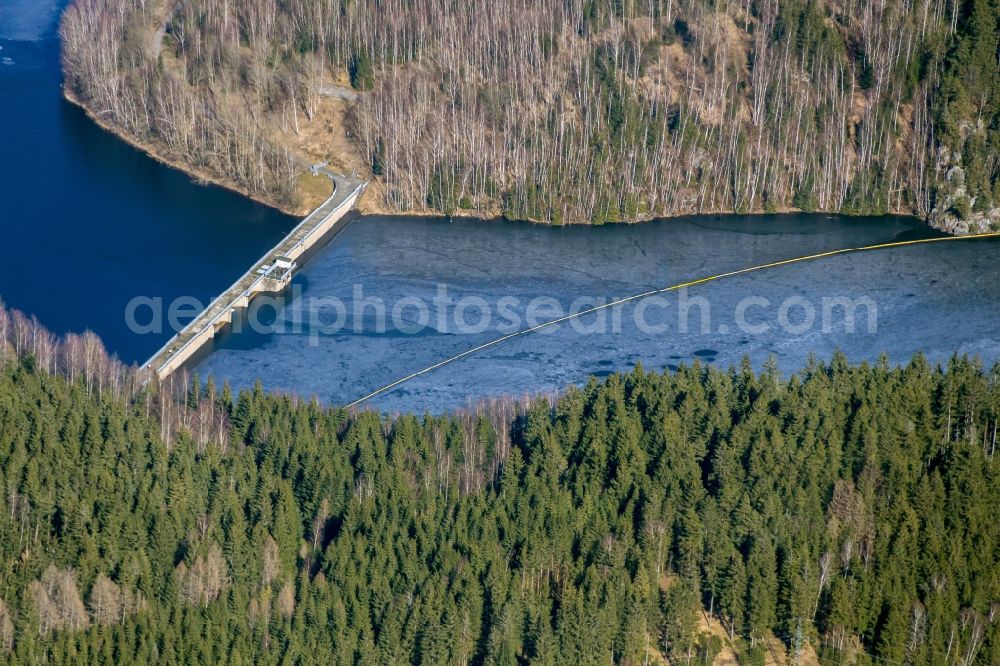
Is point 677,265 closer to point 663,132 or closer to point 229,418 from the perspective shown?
point 663,132

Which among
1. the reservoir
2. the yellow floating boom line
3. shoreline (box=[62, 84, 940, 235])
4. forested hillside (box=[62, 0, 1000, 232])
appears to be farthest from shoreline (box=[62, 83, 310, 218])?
the yellow floating boom line

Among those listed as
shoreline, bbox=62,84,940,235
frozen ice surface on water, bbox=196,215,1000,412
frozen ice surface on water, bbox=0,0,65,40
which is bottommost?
frozen ice surface on water, bbox=196,215,1000,412

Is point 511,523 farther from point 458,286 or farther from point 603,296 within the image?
point 458,286

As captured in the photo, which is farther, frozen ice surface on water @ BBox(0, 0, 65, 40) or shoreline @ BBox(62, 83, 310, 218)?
frozen ice surface on water @ BBox(0, 0, 65, 40)

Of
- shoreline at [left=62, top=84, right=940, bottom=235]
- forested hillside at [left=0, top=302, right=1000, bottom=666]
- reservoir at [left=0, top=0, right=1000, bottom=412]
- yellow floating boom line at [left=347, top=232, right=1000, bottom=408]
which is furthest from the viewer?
shoreline at [left=62, top=84, right=940, bottom=235]

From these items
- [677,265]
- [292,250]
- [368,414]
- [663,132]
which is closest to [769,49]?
[663,132]

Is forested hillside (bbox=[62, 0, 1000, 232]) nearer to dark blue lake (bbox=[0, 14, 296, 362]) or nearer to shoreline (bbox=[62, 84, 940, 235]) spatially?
shoreline (bbox=[62, 84, 940, 235])
